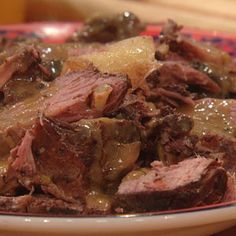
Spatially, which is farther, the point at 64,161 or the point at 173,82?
the point at 173,82

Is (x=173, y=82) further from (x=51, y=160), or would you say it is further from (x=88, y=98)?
(x=51, y=160)

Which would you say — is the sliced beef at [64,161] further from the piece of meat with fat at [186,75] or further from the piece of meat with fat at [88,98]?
the piece of meat with fat at [186,75]

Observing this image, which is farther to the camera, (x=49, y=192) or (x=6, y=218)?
(x=49, y=192)

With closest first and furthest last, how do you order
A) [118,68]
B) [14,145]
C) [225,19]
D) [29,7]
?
[14,145] < [118,68] < [225,19] < [29,7]

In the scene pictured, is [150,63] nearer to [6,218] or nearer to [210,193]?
[210,193]

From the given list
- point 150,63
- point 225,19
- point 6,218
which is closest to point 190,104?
point 150,63

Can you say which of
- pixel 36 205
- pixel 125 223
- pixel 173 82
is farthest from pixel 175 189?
pixel 173 82

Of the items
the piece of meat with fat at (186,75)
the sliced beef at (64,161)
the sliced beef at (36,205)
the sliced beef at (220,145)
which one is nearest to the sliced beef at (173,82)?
the piece of meat with fat at (186,75)

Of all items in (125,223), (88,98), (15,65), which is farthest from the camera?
(15,65)
